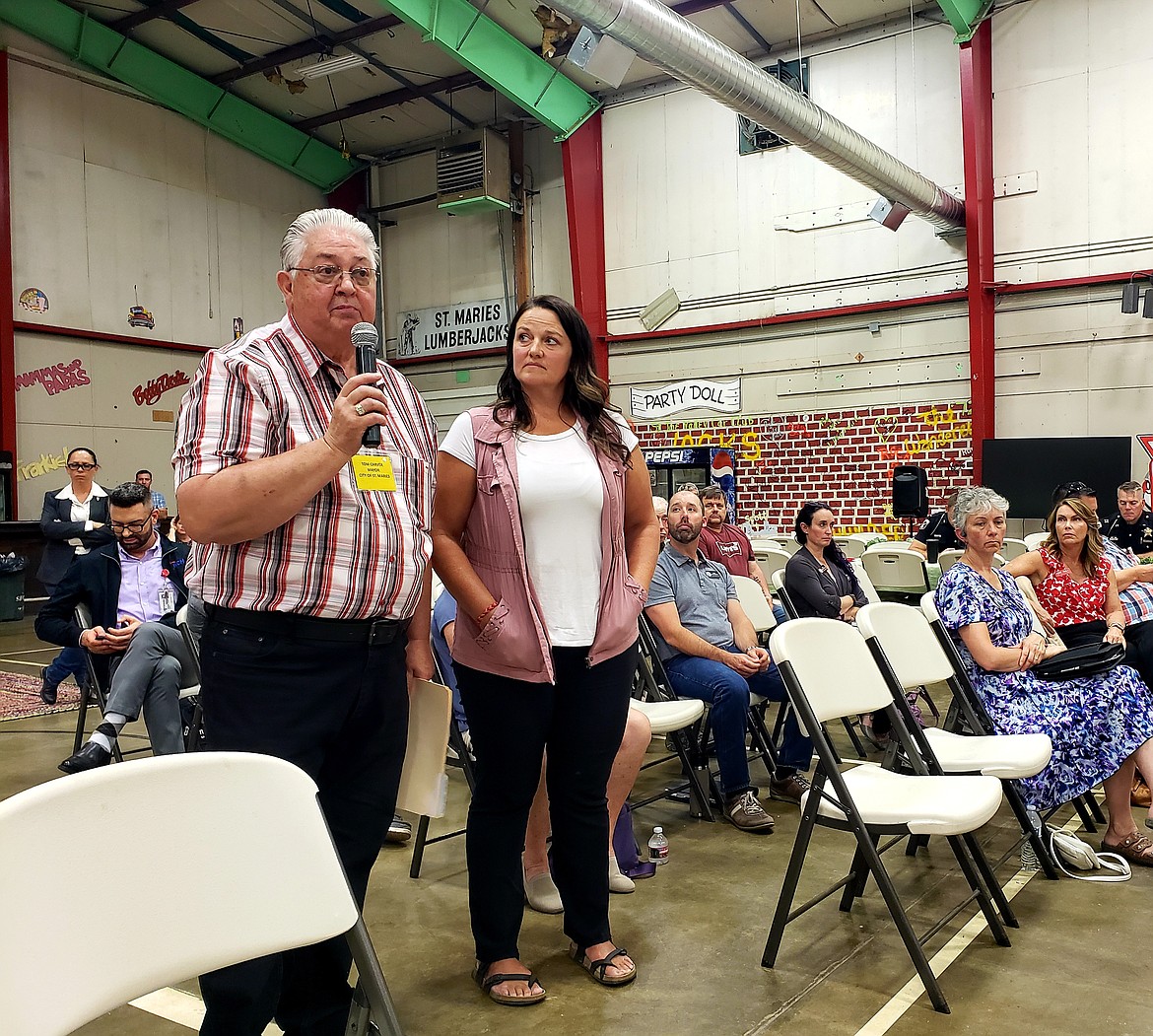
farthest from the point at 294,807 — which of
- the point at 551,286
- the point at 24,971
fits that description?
→ the point at 551,286

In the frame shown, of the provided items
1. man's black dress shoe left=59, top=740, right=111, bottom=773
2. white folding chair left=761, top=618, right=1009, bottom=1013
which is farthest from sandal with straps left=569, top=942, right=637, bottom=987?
man's black dress shoe left=59, top=740, right=111, bottom=773

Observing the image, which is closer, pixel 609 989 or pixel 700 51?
pixel 609 989

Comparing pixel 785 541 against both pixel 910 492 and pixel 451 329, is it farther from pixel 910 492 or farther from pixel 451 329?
pixel 451 329

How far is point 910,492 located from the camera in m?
8.62

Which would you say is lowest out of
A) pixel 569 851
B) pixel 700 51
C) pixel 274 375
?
pixel 569 851

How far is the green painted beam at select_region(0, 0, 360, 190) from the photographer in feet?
31.4

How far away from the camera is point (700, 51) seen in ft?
20.7

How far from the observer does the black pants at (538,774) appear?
2.12 metres

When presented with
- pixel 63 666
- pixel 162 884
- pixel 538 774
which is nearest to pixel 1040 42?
pixel 538 774

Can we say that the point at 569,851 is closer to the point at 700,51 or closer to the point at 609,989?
the point at 609,989

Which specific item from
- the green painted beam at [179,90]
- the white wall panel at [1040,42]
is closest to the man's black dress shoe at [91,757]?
the white wall panel at [1040,42]

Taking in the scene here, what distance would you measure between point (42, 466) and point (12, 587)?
1.58 meters

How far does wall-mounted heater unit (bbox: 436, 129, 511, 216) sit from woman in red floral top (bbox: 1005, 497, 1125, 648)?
8631mm

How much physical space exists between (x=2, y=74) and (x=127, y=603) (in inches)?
318
